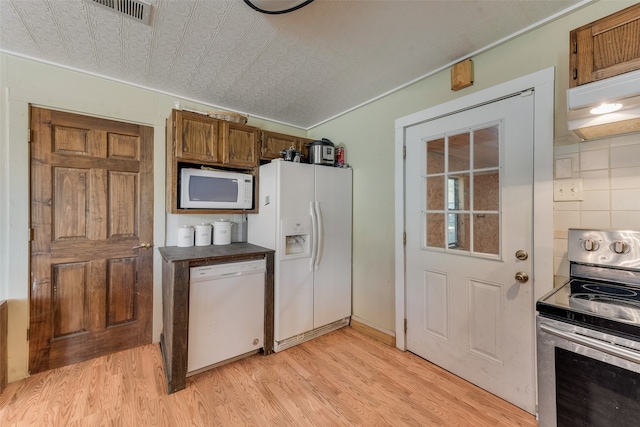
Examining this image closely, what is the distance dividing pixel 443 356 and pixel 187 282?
2099 mm

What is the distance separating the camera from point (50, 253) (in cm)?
208

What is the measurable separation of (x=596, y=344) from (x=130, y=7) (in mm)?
2727

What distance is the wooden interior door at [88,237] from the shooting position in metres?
2.05

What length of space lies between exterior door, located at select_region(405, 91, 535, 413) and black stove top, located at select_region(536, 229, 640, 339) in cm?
29

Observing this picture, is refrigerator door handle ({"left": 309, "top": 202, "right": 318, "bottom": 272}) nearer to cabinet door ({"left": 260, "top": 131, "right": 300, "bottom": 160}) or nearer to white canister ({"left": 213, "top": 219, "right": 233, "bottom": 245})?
cabinet door ({"left": 260, "top": 131, "right": 300, "bottom": 160})

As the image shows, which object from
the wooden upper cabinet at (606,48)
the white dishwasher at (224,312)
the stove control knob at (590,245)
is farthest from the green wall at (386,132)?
the white dishwasher at (224,312)

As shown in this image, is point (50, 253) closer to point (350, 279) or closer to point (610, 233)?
point (350, 279)

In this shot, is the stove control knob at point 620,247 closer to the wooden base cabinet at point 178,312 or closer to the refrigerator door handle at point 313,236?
the refrigerator door handle at point 313,236

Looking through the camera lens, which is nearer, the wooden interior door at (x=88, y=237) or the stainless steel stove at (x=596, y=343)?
the stainless steel stove at (x=596, y=343)

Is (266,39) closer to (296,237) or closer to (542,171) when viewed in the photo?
(296,237)

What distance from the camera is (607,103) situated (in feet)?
3.81

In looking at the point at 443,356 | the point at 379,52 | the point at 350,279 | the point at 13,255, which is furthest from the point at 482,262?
the point at 13,255

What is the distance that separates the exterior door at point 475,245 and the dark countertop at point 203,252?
1.42 meters

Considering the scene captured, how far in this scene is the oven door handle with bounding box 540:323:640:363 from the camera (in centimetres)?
89
